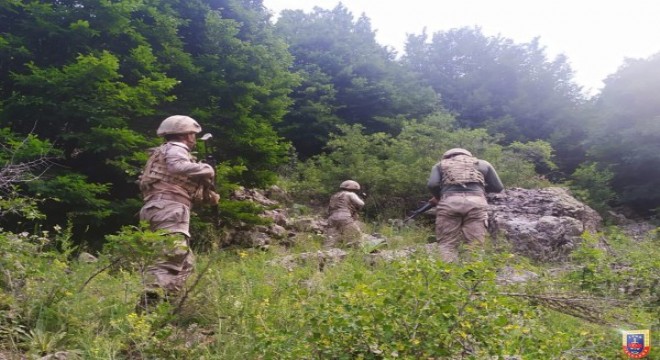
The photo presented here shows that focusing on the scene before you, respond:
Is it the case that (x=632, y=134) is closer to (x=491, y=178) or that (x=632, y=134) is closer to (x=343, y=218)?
(x=343, y=218)

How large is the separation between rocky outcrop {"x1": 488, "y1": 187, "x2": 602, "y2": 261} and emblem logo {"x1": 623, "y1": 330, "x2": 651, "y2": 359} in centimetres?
473

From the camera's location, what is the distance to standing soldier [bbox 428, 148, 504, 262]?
639cm

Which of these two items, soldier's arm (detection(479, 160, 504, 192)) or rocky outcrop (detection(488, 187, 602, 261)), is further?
rocky outcrop (detection(488, 187, 602, 261))

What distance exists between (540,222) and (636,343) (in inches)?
237

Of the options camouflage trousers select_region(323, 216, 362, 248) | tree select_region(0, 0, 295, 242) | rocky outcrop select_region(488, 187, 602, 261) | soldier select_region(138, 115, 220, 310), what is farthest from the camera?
camouflage trousers select_region(323, 216, 362, 248)

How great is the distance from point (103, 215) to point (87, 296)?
3.43 metres

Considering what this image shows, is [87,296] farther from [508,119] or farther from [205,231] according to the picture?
[508,119]

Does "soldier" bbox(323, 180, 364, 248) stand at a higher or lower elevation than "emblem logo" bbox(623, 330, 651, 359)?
higher

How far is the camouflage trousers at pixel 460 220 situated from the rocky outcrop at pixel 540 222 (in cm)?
142

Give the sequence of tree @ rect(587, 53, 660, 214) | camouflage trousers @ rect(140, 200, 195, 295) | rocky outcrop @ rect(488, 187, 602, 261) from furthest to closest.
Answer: tree @ rect(587, 53, 660, 214) → rocky outcrop @ rect(488, 187, 602, 261) → camouflage trousers @ rect(140, 200, 195, 295)

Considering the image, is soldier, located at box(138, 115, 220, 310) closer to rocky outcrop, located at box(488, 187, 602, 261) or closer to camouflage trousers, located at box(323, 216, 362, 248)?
camouflage trousers, located at box(323, 216, 362, 248)

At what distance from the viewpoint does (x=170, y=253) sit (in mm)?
3930

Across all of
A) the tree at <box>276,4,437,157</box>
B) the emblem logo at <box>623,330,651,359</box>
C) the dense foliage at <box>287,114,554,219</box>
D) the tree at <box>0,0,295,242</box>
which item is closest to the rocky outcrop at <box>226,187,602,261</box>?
the tree at <box>0,0,295,242</box>

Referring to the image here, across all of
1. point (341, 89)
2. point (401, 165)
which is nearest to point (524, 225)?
point (401, 165)
